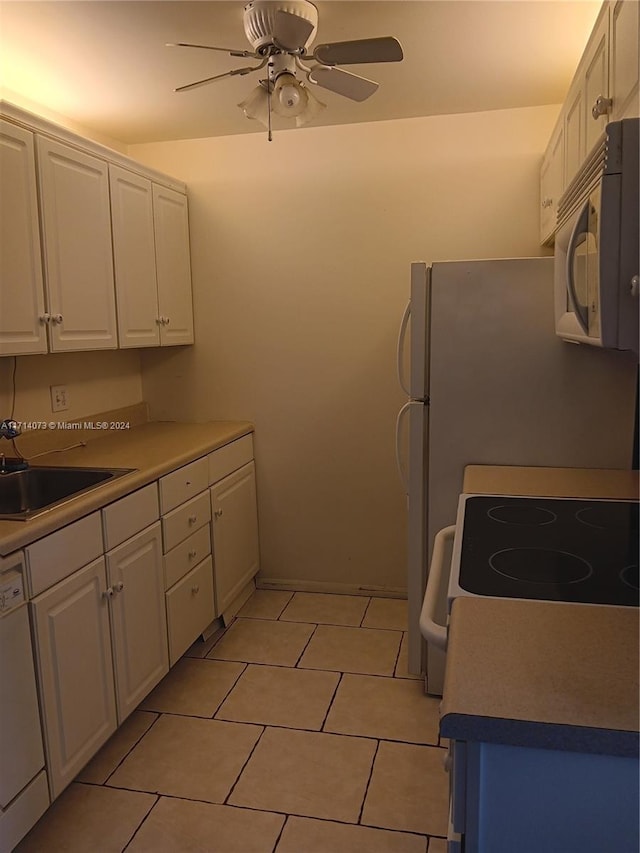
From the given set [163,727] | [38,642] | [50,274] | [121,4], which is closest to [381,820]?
[163,727]

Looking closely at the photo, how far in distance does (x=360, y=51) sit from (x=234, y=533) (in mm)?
2150

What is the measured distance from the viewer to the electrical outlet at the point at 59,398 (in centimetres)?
285

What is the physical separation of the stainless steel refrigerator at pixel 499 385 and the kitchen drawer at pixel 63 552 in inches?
46.5

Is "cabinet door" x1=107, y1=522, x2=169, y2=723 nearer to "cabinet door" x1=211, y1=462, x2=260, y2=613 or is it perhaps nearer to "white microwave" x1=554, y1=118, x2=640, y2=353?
"cabinet door" x1=211, y1=462, x2=260, y2=613

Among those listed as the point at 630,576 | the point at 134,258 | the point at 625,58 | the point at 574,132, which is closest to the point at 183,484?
the point at 134,258

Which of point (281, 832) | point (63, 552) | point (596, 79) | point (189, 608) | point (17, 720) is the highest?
point (596, 79)

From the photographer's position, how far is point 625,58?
1521mm

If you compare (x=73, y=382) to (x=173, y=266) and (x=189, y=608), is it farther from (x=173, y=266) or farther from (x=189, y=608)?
(x=189, y=608)

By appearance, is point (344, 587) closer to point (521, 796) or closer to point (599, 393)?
point (599, 393)

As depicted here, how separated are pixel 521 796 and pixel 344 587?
105 inches

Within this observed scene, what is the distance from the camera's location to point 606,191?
3.55ft

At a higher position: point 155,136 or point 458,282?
point 155,136

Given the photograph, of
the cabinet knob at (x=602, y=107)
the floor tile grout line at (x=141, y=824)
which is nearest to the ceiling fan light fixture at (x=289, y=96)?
the cabinet knob at (x=602, y=107)

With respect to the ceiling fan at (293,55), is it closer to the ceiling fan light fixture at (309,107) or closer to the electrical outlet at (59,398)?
the ceiling fan light fixture at (309,107)
